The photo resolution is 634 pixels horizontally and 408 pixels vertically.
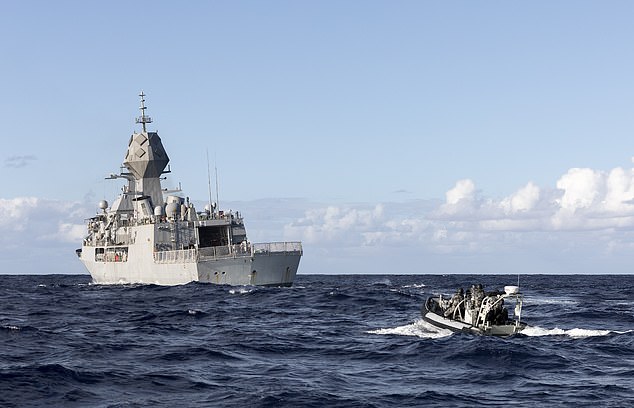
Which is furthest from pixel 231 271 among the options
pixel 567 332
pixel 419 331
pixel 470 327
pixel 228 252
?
pixel 567 332

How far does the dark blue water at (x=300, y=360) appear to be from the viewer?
21.0 meters

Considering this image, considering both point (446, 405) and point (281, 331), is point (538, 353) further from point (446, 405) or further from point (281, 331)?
point (281, 331)

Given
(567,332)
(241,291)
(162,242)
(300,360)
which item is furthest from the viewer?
(162,242)

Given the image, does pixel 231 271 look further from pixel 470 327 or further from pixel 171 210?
pixel 470 327

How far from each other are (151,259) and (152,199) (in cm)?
1765

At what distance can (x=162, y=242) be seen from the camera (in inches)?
2960

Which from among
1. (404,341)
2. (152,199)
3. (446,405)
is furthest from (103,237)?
(446,405)

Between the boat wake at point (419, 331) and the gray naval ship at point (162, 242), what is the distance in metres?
31.7

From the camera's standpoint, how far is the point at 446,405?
19922 mm

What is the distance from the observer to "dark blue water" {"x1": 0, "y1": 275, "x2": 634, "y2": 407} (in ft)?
68.8

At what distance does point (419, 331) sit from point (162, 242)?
43.7 metres

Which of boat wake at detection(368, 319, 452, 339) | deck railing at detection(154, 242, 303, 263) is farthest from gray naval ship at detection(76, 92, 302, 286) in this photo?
boat wake at detection(368, 319, 452, 339)

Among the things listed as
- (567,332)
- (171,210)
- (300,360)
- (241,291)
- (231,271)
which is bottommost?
(567,332)

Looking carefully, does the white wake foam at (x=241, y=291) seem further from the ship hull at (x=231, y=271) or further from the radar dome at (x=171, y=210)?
the radar dome at (x=171, y=210)
